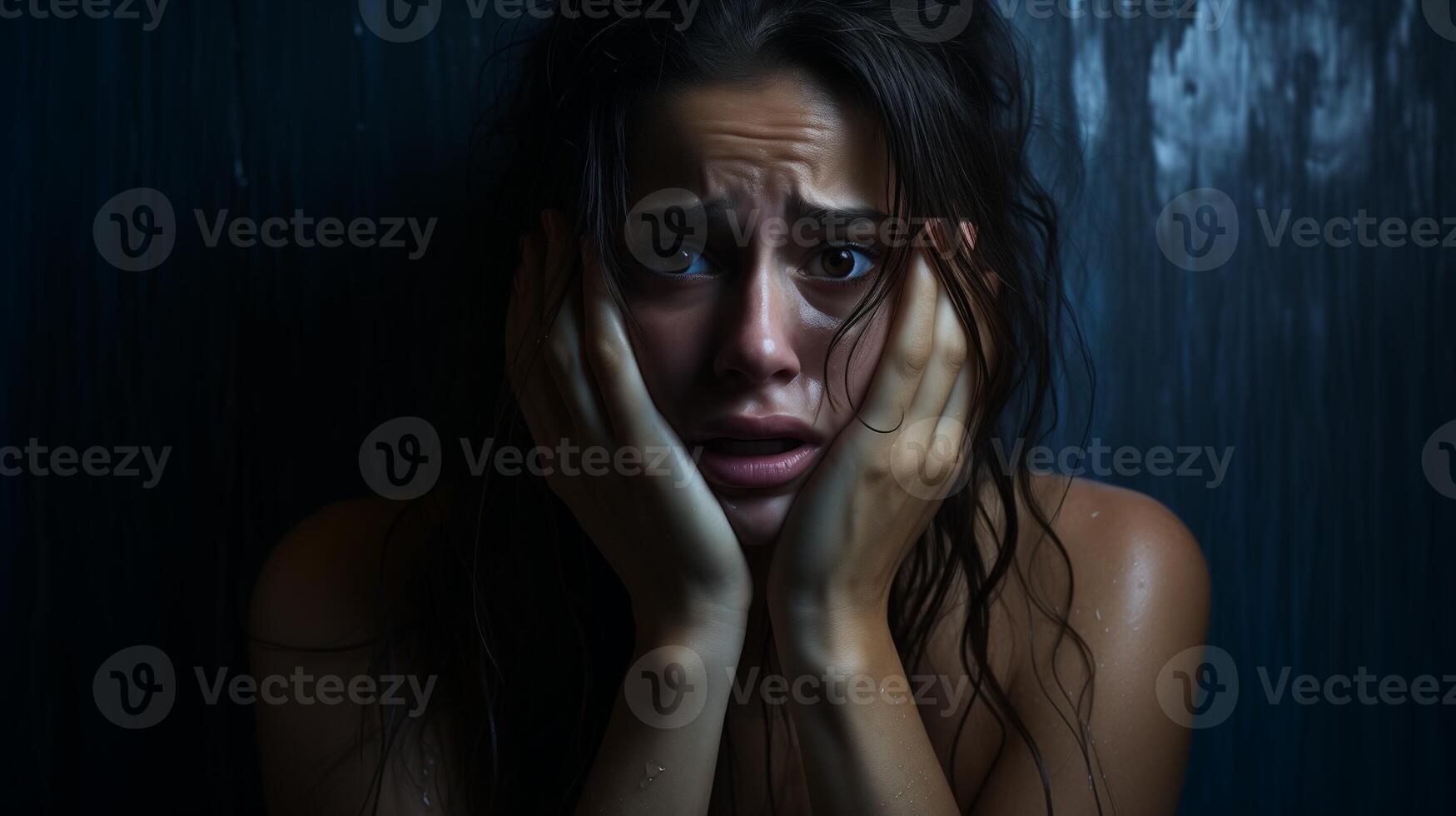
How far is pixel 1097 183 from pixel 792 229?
0.51 m

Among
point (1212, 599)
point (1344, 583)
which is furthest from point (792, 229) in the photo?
point (1344, 583)

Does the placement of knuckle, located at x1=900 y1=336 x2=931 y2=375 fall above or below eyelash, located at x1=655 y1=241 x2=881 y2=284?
below

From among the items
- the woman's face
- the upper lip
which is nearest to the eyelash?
the woman's face

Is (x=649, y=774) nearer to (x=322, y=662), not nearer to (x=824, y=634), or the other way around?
(x=824, y=634)

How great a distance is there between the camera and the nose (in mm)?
737

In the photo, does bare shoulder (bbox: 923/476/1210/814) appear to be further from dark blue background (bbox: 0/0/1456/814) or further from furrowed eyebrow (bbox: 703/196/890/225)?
furrowed eyebrow (bbox: 703/196/890/225)

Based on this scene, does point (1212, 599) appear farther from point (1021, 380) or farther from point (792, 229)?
point (792, 229)

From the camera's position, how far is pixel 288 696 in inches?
34.6

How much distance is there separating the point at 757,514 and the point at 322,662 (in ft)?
1.39

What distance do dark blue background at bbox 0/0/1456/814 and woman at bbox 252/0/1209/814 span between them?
0.15m

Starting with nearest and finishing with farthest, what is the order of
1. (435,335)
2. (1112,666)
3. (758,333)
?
(758,333) < (1112,666) < (435,335)

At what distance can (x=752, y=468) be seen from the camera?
31.2 inches

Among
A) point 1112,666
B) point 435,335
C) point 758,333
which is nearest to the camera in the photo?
point 758,333

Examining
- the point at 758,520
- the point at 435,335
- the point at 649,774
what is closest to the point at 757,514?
the point at 758,520
